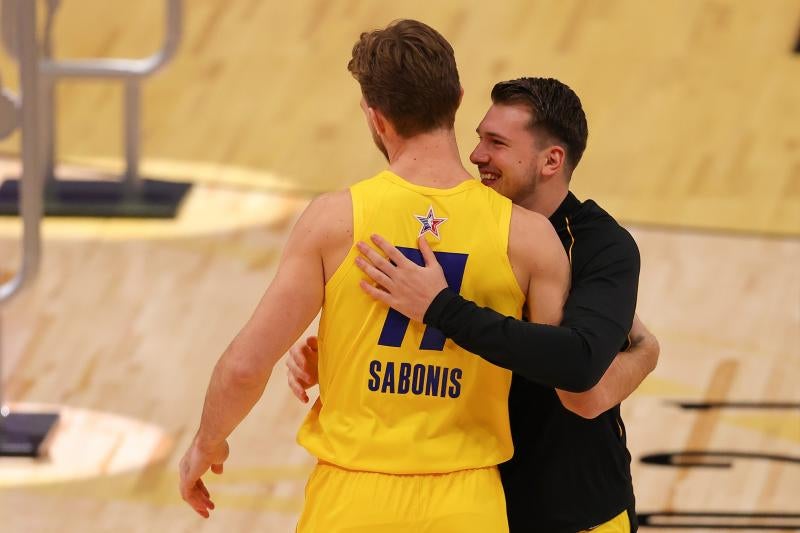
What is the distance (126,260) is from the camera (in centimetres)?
564

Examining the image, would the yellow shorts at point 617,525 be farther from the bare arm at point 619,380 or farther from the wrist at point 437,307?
the wrist at point 437,307

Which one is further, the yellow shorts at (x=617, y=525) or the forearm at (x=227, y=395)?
the yellow shorts at (x=617, y=525)

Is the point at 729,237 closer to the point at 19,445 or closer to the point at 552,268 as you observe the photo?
the point at 19,445

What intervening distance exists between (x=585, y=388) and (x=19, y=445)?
8.03 ft

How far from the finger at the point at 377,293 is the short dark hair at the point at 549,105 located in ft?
1.22

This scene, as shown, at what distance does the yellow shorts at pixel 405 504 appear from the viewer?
2.36 meters

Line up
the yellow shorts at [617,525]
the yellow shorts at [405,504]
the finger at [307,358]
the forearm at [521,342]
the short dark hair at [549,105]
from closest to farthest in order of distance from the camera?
1. the forearm at [521,342]
2. the yellow shorts at [405,504]
3. the short dark hair at [549,105]
4. the yellow shorts at [617,525]
5. the finger at [307,358]

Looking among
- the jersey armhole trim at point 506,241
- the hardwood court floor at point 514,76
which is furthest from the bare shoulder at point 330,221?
the hardwood court floor at point 514,76

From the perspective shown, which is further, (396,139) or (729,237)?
(729,237)

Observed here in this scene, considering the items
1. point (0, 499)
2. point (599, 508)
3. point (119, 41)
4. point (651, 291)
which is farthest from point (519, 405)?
point (119, 41)

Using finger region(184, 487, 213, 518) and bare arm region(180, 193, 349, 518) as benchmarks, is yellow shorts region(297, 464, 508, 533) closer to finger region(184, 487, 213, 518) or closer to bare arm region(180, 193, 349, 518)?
bare arm region(180, 193, 349, 518)

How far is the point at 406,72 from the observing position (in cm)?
226

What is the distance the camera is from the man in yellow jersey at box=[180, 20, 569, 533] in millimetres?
2311

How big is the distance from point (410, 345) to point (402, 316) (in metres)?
0.04
